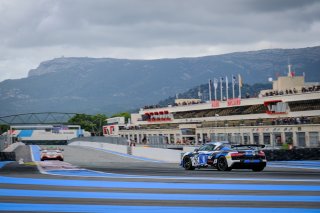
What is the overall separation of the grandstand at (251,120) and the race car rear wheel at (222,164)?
22.1 metres

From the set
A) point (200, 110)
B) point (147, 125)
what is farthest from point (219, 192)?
point (147, 125)

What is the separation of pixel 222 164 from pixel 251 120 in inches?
2169

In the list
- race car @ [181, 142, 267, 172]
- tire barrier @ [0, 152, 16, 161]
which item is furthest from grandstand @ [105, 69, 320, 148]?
race car @ [181, 142, 267, 172]

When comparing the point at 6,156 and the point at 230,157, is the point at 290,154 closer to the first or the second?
the point at 230,157

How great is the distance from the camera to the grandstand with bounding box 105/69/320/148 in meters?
54.7

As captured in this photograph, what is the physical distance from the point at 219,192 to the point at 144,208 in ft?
9.79

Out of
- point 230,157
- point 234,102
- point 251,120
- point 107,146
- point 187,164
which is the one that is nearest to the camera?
point 230,157

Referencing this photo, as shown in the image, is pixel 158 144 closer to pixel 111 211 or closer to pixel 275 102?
pixel 275 102

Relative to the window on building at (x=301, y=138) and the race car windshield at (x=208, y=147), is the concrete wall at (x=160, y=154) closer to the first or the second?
the window on building at (x=301, y=138)

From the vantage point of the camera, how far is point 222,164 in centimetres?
1948

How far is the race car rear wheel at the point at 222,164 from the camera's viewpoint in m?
19.2

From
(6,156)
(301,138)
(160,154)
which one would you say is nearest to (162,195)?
(6,156)

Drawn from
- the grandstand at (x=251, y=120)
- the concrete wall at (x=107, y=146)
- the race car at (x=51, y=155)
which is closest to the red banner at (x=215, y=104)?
the grandstand at (x=251, y=120)

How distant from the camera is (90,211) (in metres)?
9.38
